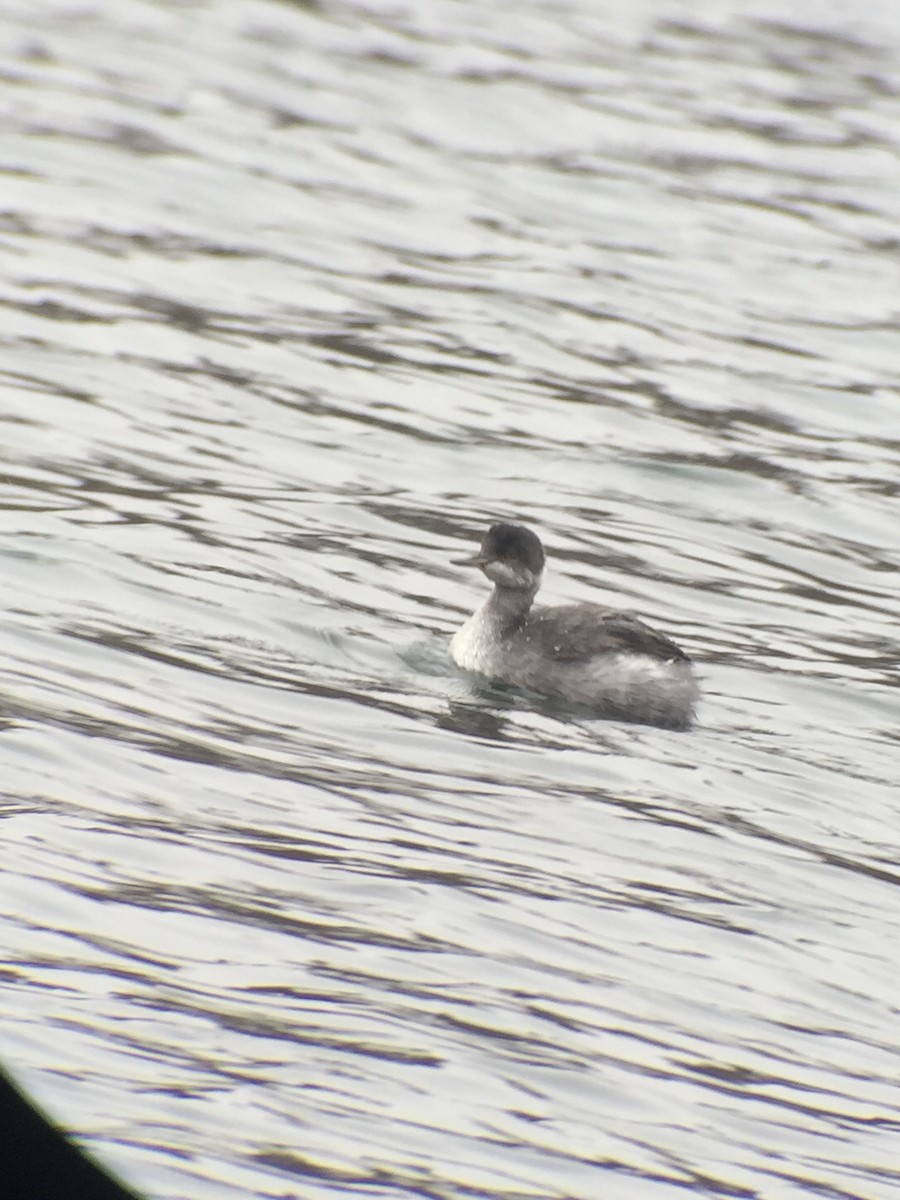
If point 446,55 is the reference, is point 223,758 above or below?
below

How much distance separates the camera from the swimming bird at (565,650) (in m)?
8.09

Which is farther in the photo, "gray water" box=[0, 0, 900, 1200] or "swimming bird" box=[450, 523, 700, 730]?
"swimming bird" box=[450, 523, 700, 730]

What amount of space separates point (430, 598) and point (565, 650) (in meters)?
1.21

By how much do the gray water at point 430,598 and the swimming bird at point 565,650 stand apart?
150 mm

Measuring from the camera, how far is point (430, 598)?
9547mm

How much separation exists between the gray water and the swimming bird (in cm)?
15

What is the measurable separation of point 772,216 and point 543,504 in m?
6.44

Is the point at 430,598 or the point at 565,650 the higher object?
the point at 565,650

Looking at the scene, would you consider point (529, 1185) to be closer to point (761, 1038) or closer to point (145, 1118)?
point (145, 1118)

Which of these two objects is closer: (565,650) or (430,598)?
(565,650)

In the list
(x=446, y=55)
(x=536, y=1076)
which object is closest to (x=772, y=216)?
(x=446, y=55)

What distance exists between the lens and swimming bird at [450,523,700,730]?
8.09 meters

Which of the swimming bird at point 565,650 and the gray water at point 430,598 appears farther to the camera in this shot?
the swimming bird at point 565,650

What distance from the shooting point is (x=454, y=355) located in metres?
13.0
